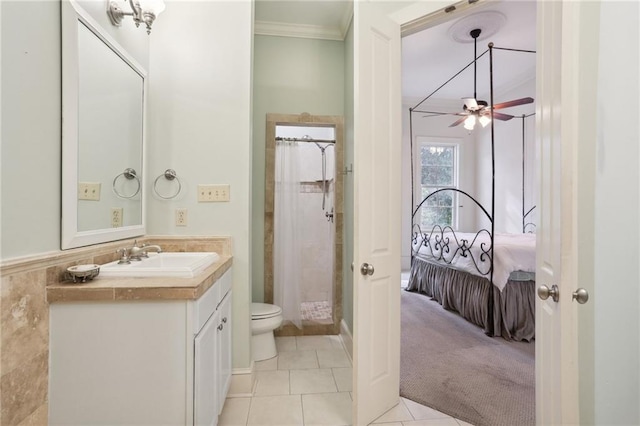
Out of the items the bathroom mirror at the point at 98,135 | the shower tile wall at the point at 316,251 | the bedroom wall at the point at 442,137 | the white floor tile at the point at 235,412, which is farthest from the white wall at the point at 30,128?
the bedroom wall at the point at 442,137

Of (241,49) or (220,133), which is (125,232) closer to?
(220,133)

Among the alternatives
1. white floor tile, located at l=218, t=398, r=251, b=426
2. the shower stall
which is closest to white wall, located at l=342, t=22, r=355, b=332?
the shower stall

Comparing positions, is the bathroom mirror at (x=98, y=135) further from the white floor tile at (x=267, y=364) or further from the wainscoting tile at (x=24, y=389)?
the white floor tile at (x=267, y=364)

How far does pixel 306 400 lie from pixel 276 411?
8.2 inches

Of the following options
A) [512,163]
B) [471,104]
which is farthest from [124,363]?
[512,163]

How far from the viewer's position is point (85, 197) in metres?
1.47

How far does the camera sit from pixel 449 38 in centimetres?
362

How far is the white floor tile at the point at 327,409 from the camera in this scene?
1785 mm

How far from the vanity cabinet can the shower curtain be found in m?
1.78

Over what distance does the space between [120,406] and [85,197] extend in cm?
94

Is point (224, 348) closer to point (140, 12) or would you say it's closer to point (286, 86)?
point (140, 12)

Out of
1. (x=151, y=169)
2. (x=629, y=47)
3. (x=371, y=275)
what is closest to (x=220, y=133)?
(x=151, y=169)

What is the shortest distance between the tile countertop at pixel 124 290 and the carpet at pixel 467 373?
63.6 inches

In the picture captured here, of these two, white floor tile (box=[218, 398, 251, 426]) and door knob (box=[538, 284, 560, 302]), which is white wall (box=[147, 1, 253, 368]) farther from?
door knob (box=[538, 284, 560, 302])
